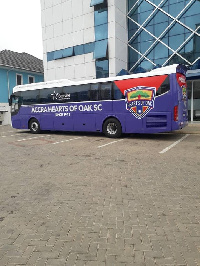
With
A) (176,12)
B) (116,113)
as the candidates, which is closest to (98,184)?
(116,113)

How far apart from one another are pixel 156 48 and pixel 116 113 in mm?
11901

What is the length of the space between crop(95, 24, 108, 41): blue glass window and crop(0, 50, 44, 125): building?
13975 millimetres

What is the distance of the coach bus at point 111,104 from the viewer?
35.3 feet

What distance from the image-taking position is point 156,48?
68.3ft

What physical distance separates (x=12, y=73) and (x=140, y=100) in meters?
25.0

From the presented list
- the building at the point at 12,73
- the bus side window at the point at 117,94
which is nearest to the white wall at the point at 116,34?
the bus side window at the point at 117,94

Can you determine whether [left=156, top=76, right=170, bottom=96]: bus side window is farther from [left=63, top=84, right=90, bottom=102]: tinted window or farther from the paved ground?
the paved ground

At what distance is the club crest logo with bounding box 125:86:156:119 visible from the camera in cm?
1114

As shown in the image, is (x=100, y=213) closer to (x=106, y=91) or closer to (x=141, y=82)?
(x=141, y=82)

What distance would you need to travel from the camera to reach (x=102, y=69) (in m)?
22.0

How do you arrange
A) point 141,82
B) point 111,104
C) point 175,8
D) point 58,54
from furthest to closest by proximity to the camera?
point 58,54 < point 175,8 < point 111,104 < point 141,82

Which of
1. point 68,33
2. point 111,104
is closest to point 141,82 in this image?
point 111,104

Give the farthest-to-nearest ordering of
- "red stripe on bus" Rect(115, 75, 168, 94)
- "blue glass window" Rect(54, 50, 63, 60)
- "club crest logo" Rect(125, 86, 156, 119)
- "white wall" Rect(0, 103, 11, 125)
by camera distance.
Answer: "white wall" Rect(0, 103, 11, 125), "blue glass window" Rect(54, 50, 63, 60), "club crest logo" Rect(125, 86, 156, 119), "red stripe on bus" Rect(115, 75, 168, 94)

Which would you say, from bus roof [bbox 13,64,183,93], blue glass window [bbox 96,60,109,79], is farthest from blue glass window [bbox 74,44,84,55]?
bus roof [bbox 13,64,183,93]
